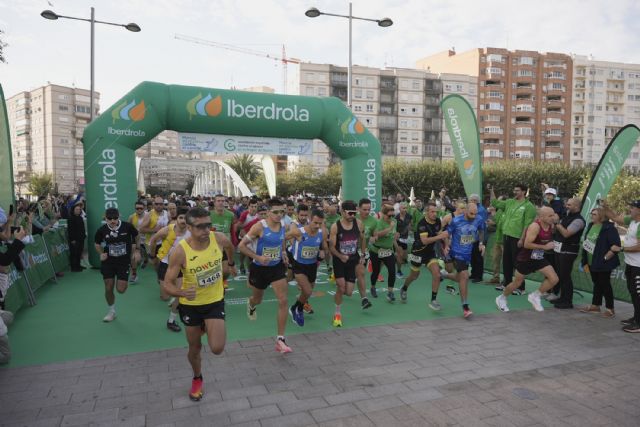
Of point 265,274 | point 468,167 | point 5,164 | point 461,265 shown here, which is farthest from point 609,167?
point 5,164

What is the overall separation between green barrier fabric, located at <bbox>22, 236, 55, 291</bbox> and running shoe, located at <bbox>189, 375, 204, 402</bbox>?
5496 mm

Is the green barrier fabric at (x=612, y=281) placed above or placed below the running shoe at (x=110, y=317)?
above

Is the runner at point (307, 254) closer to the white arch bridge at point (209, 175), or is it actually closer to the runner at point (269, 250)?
the runner at point (269, 250)

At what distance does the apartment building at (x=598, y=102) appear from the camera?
8862 centimetres

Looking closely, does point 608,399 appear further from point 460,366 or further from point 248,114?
point 248,114

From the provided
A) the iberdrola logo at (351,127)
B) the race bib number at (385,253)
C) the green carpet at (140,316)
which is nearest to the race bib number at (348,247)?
the green carpet at (140,316)

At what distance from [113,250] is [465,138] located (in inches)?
348

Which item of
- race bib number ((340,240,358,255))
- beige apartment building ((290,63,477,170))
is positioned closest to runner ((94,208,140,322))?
race bib number ((340,240,358,255))

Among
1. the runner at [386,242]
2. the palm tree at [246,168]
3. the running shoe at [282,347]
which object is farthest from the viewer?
the palm tree at [246,168]

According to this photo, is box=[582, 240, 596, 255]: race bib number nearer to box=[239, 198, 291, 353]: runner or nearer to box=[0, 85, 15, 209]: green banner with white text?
box=[239, 198, 291, 353]: runner

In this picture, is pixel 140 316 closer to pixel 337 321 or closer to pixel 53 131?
pixel 337 321

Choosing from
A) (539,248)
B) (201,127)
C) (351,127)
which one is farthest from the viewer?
(351,127)

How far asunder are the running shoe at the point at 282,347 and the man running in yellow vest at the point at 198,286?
1389mm

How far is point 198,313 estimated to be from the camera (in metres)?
4.29
